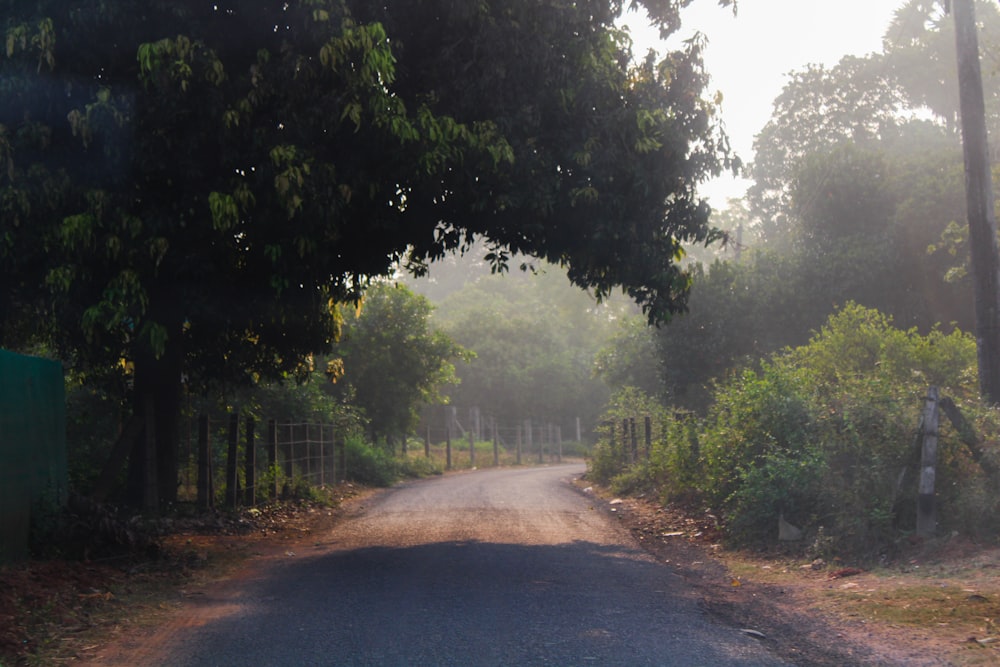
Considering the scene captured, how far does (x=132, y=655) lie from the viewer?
251 inches

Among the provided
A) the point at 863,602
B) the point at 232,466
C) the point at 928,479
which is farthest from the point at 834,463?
the point at 232,466

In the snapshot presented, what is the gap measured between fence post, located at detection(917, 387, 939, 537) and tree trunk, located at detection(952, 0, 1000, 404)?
12.5ft

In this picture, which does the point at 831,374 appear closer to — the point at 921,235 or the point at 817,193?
the point at 921,235

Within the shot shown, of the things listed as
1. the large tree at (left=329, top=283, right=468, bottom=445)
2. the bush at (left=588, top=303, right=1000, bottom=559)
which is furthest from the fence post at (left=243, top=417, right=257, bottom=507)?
the large tree at (left=329, top=283, right=468, bottom=445)

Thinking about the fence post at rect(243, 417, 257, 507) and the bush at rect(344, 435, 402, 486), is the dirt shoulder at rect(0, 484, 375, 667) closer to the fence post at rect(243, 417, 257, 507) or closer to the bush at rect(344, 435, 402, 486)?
the fence post at rect(243, 417, 257, 507)

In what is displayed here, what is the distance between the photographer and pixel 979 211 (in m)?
13.7

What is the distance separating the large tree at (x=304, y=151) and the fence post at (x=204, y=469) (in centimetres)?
228

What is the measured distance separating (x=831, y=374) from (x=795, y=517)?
284 inches

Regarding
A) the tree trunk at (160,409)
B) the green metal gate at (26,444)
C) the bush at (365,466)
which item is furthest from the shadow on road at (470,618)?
the bush at (365,466)

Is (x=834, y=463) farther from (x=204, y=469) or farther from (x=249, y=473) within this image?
(x=249, y=473)

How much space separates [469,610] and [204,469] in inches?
335

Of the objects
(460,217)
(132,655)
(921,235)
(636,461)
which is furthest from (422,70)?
(921,235)

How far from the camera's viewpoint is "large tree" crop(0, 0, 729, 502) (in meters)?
9.69

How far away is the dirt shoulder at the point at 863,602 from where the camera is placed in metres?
6.26
